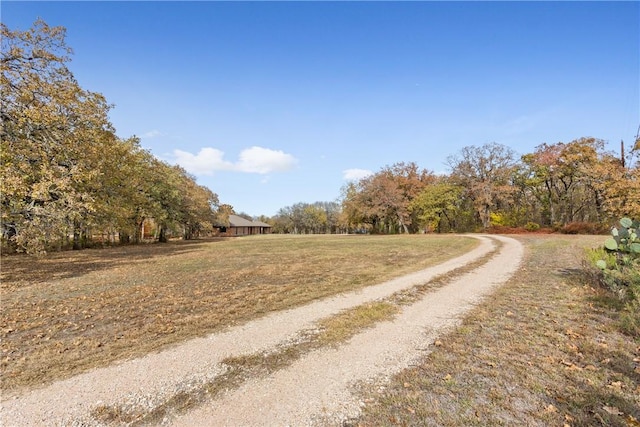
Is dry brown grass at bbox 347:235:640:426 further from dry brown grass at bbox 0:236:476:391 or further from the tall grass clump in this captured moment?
dry brown grass at bbox 0:236:476:391

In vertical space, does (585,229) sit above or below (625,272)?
above

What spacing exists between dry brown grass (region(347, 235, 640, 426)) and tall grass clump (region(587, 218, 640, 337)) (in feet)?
0.92

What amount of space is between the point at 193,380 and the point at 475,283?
8684mm

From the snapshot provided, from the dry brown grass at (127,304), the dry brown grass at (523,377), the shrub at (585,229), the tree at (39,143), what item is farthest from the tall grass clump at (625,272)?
the shrub at (585,229)

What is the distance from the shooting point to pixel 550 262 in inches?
515

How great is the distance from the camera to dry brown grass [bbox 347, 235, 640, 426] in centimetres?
317

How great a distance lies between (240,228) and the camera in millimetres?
74562

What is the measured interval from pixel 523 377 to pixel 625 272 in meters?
6.19

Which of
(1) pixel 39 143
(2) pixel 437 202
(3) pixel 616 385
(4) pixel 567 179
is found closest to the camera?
(3) pixel 616 385

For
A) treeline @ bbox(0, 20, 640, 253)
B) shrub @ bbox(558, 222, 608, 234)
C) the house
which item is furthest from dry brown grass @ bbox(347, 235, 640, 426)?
the house

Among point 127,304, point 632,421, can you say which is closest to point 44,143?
point 127,304

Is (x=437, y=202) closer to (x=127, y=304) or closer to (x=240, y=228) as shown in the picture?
(x=127, y=304)

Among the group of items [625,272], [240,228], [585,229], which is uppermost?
[240,228]

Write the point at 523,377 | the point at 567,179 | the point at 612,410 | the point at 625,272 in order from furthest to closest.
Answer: the point at 567,179 → the point at 625,272 → the point at 523,377 → the point at 612,410
